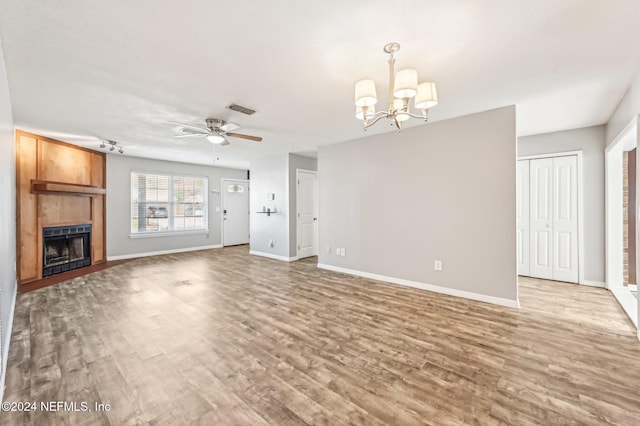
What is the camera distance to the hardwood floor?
168cm

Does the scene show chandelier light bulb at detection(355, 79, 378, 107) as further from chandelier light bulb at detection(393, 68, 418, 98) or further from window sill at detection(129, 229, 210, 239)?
window sill at detection(129, 229, 210, 239)

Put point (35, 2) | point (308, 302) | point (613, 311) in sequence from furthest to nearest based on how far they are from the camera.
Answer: point (308, 302), point (613, 311), point (35, 2)

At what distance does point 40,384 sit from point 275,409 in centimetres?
178

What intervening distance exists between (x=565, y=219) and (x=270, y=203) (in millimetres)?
5882

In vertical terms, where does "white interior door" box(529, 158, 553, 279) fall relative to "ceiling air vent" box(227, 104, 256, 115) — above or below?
below

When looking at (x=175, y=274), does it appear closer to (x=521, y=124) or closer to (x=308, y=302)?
(x=308, y=302)

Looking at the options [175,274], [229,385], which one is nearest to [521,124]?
[229,385]

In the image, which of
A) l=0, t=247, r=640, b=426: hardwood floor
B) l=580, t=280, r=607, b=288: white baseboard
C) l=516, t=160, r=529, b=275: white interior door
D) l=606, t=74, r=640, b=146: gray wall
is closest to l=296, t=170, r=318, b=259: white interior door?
l=0, t=247, r=640, b=426: hardwood floor

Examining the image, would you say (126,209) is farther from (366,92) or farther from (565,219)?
(565,219)

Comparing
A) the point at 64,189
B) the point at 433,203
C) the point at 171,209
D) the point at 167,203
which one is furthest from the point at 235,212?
the point at 433,203

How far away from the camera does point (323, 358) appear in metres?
2.26

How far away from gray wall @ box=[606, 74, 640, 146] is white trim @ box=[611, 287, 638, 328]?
7.05ft

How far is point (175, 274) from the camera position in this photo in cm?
512

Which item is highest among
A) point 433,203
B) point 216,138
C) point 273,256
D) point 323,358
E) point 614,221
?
point 216,138
